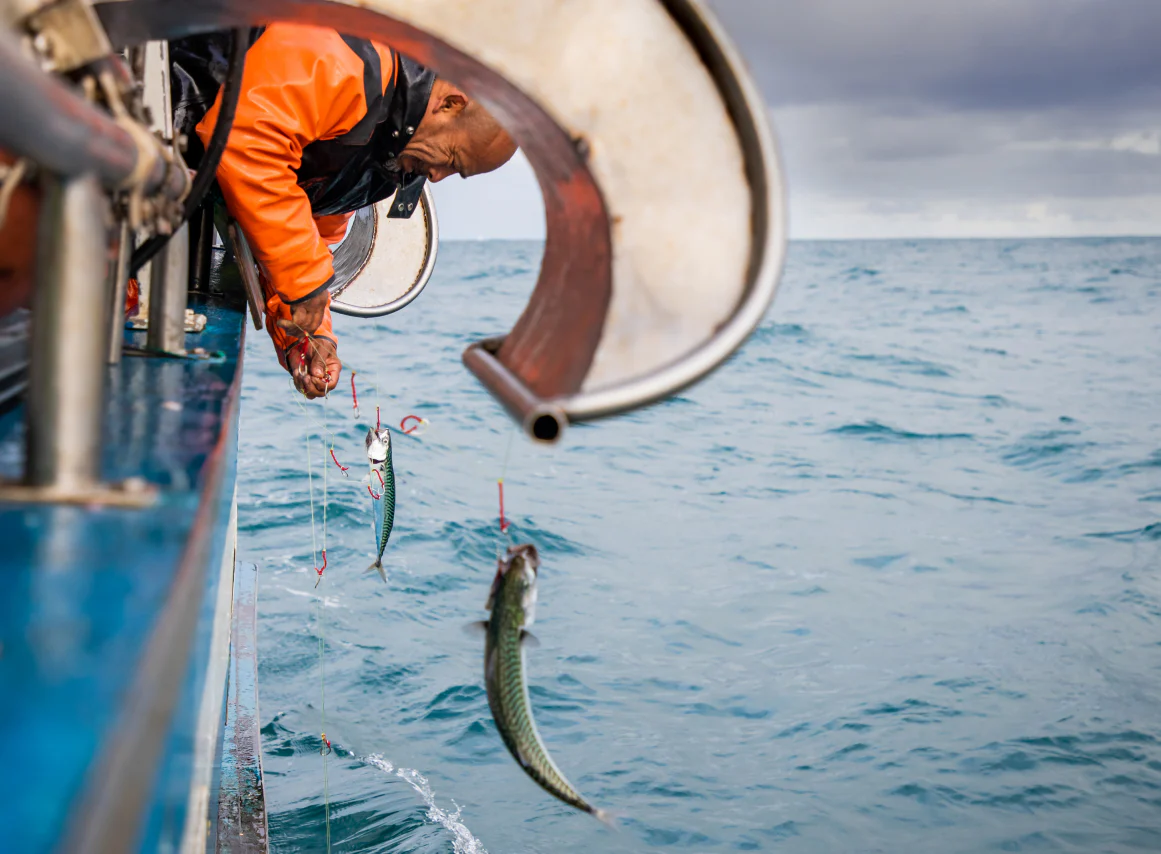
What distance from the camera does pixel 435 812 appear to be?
239 inches

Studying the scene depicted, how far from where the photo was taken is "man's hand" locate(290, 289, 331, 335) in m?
3.44

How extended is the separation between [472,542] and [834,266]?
5806cm

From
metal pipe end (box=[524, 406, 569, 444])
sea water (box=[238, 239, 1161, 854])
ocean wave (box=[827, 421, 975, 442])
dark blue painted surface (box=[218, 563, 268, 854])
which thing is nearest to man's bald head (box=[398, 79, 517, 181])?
metal pipe end (box=[524, 406, 569, 444])

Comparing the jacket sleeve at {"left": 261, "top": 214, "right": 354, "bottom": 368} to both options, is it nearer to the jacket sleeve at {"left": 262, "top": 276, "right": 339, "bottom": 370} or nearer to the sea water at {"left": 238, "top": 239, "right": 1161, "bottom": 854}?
the jacket sleeve at {"left": 262, "top": 276, "right": 339, "bottom": 370}

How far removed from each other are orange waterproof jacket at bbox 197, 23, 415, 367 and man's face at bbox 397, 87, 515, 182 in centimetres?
20

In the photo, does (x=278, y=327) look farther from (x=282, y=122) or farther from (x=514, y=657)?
(x=514, y=657)

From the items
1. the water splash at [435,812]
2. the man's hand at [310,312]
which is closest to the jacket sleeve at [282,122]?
the man's hand at [310,312]

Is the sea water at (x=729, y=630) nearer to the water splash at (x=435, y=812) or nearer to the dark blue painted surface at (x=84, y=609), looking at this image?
the water splash at (x=435, y=812)

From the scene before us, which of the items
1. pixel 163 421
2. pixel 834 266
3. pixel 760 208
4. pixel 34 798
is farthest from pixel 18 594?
pixel 834 266

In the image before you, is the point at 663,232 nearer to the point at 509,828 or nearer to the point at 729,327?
the point at 729,327

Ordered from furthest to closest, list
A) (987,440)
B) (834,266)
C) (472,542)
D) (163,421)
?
(834,266), (987,440), (472,542), (163,421)

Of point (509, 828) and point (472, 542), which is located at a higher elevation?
point (472, 542)

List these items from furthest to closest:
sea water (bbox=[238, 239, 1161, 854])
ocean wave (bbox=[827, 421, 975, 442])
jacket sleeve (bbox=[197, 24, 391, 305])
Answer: ocean wave (bbox=[827, 421, 975, 442]) → sea water (bbox=[238, 239, 1161, 854]) → jacket sleeve (bbox=[197, 24, 391, 305])

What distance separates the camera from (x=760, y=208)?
153 centimetres
